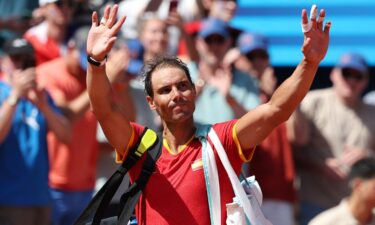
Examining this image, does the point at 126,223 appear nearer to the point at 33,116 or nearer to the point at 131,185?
the point at 131,185

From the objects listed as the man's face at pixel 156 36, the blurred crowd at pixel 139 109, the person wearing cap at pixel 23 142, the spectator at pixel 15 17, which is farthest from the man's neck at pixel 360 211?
the spectator at pixel 15 17

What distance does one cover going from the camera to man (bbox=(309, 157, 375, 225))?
23.9 feet

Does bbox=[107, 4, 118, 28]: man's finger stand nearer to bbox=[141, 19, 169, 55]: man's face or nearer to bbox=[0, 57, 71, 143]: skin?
bbox=[0, 57, 71, 143]: skin

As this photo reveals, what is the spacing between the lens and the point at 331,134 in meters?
8.72

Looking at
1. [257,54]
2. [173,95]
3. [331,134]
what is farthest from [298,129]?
[173,95]

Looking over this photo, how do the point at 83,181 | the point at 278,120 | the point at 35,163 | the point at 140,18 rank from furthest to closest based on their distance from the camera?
1. the point at 140,18
2. the point at 83,181
3. the point at 35,163
4. the point at 278,120

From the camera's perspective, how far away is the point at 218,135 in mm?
5180

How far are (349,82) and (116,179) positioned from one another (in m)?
3.97

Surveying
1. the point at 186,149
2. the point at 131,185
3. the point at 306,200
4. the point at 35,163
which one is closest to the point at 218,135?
the point at 186,149

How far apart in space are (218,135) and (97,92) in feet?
2.12

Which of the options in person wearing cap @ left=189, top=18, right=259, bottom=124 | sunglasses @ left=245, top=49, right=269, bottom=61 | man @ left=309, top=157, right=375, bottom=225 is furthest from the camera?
sunglasses @ left=245, top=49, right=269, bottom=61

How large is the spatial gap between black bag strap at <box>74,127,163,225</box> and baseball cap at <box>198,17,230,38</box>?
131 inches

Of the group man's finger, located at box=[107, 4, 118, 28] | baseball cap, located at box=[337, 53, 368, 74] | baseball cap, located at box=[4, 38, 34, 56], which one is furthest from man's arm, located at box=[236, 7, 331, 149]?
baseball cap, located at box=[337, 53, 368, 74]

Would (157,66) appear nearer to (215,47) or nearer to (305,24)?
(305,24)
